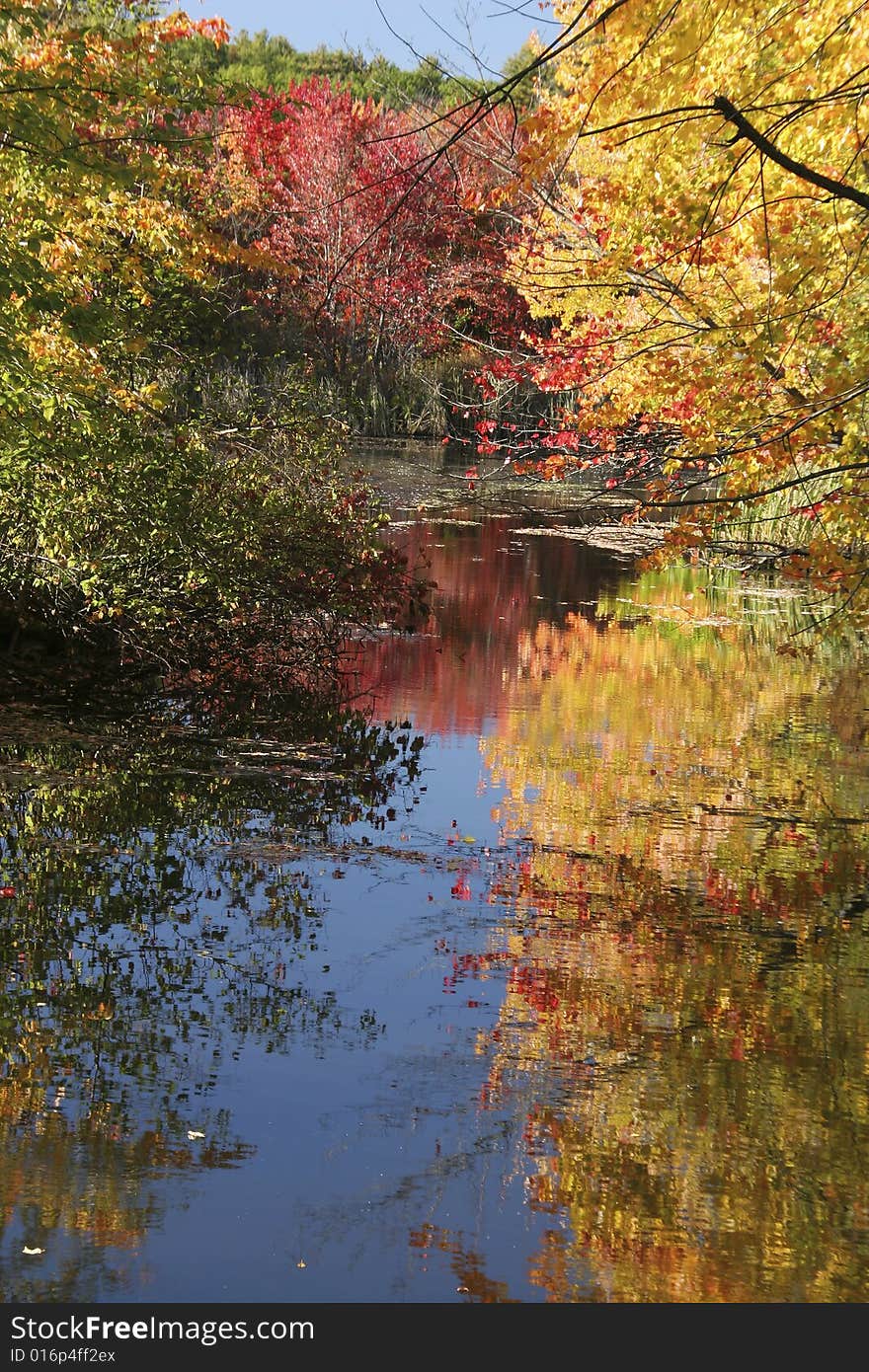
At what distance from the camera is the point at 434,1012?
5.15 meters

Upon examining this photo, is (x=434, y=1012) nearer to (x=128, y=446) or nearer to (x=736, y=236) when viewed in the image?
(x=128, y=446)

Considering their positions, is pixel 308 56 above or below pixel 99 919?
above

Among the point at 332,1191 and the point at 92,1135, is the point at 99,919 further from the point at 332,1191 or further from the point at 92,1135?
the point at 332,1191

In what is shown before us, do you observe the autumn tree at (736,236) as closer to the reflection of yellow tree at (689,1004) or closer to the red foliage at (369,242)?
the reflection of yellow tree at (689,1004)

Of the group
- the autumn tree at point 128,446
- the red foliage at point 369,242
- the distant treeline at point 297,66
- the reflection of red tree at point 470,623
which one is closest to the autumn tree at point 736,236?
the reflection of red tree at point 470,623

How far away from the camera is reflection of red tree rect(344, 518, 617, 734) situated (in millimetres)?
10859

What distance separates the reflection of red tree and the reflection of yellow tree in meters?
0.93

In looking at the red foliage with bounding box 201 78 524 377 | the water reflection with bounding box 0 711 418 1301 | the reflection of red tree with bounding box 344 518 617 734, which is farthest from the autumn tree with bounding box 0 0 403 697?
the red foliage with bounding box 201 78 524 377

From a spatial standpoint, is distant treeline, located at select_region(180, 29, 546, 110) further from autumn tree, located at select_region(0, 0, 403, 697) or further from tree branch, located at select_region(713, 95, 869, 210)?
tree branch, located at select_region(713, 95, 869, 210)

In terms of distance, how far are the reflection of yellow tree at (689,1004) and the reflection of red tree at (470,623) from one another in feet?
3.06

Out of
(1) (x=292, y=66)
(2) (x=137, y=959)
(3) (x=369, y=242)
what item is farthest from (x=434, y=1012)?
(1) (x=292, y=66)
